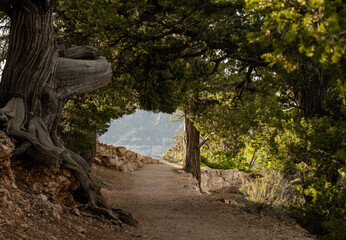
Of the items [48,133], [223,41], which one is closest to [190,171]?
[223,41]

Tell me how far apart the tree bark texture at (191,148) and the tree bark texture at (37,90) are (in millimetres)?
11579

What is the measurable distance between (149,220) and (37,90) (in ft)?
12.9

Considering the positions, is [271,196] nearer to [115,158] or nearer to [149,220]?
[149,220]

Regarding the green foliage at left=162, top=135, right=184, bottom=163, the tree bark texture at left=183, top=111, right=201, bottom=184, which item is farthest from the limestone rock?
the green foliage at left=162, top=135, right=184, bottom=163

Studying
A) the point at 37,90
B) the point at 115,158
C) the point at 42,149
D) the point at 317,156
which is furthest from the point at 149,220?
the point at 115,158

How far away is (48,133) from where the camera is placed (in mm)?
6145

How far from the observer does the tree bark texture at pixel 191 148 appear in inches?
711

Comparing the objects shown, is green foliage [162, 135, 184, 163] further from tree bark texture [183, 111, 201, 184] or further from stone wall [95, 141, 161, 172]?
tree bark texture [183, 111, 201, 184]

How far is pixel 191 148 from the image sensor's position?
18156 mm

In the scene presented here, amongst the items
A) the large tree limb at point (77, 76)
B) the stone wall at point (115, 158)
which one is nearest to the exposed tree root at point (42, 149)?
the large tree limb at point (77, 76)

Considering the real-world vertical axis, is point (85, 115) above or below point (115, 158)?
above

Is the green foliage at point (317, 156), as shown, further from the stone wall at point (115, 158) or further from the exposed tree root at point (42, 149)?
the stone wall at point (115, 158)

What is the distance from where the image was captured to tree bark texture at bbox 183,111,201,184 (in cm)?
1806

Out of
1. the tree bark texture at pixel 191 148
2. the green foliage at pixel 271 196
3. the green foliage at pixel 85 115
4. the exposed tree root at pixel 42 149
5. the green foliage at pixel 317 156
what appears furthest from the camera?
the tree bark texture at pixel 191 148
